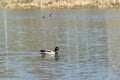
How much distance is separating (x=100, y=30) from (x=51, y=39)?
275 inches

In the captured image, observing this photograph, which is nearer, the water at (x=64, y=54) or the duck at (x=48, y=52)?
the water at (x=64, y=54)

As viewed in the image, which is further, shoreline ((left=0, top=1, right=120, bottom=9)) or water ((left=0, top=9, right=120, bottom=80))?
shoreline ((left=0, top=1, right=120, bottom=9))

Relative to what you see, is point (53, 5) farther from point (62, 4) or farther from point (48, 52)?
point (48, 52)

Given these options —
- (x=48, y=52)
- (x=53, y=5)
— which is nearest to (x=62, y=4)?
(x=53, y=5)

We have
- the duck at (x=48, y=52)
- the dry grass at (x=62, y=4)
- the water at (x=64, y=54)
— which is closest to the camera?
the water at (x=64, y=54)

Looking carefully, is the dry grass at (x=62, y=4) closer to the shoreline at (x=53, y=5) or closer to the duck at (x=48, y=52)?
the shoreline at (x=53, y=5)

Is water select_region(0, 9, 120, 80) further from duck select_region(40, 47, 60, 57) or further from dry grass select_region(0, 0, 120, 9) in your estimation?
dry grass select_region(0, 0, 120, 9)

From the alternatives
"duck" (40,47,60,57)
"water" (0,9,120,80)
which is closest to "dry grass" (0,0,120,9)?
"water" (0,9,120,80)

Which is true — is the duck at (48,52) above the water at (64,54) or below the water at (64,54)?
above

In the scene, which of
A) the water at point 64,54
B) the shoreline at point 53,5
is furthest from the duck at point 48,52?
the shoreline at point 53,5

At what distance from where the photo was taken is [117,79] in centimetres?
2028

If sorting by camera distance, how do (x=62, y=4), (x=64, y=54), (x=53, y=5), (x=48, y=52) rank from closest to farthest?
1. (x=48, y=52)
2. (x=64, y=54)
3. (x=62, y=4)
4. (x=53, y=5)

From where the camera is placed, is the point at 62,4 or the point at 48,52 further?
the point at 62,4

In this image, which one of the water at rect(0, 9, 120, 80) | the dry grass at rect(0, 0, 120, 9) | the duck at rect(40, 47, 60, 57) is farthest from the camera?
the dry grass at rect(0, 0, 120, 9)
